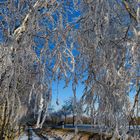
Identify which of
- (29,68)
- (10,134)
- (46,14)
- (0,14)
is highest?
(0,14)

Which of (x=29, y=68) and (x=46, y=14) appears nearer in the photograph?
(x=46, y=14)

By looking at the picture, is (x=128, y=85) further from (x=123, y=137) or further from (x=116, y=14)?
(x=116, y=14)

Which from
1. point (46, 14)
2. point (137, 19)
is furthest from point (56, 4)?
point (137, 19)

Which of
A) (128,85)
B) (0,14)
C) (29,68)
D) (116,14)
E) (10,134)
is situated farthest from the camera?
(10,134)

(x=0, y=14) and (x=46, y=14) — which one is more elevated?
(x=0, y=14)

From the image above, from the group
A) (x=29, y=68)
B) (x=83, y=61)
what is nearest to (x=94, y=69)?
(x=83, y=61)

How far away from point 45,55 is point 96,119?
741 millimetres

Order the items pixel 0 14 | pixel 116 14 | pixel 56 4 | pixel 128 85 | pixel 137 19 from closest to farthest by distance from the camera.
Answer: pixel 137 19, pixel 128 85, pixel 116 14, pixel 56 4, pixel 0 14

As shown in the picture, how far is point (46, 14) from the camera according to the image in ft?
12.0

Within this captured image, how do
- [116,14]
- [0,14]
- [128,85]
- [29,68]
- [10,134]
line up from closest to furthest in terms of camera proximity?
[128,85], [116,14], [29,68], [0,14], [10,134]

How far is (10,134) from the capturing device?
13.8 m

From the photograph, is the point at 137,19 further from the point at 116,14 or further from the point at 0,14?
the point at 0,14

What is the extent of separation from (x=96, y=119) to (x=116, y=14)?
0.95 metres

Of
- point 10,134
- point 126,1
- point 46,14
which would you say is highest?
point 46,14
